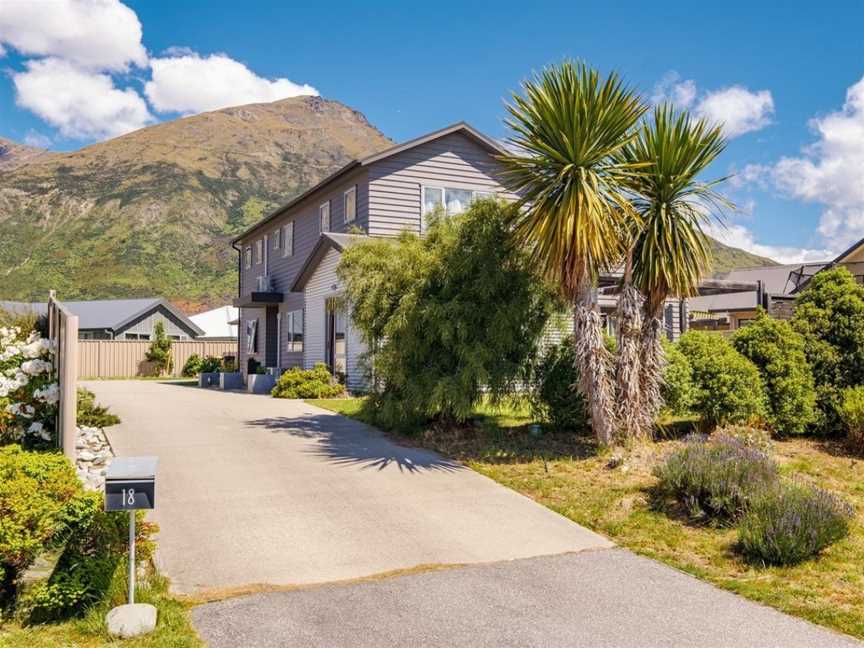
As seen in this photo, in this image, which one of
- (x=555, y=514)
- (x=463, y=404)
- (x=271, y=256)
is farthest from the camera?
(x=271, y=256)

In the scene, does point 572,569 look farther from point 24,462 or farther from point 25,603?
point 24,462

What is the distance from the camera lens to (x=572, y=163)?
937 cm

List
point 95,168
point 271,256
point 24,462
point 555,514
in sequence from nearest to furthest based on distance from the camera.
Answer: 1. point 24,462
2. point 555,514
3. point 271,256
4. point 95,168

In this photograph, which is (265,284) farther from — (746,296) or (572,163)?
(746,296)

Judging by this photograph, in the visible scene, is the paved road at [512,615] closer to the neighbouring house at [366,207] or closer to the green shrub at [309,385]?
the neighbouring house at [366,207]

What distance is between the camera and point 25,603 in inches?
193

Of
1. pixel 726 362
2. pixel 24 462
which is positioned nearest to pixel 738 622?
pixel 24 462

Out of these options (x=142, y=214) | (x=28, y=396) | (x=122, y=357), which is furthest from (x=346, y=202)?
(x=142, y=214)

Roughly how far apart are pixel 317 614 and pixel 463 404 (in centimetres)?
570

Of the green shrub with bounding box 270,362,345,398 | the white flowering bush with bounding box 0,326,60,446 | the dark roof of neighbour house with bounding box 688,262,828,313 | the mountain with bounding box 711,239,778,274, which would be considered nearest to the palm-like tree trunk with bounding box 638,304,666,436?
the white flowering bush with bounding box 0,326,60,446

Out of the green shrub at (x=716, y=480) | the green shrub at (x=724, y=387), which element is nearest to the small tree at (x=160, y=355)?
the green shrub at (x=724, y=387)

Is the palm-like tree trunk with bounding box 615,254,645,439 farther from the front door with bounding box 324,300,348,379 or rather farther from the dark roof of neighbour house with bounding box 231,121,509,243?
the dark roof of neighbour house with bounding box 231,121,509,243

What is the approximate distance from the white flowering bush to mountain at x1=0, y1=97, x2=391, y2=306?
166ft

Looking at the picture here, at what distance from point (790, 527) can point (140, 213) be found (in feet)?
296
